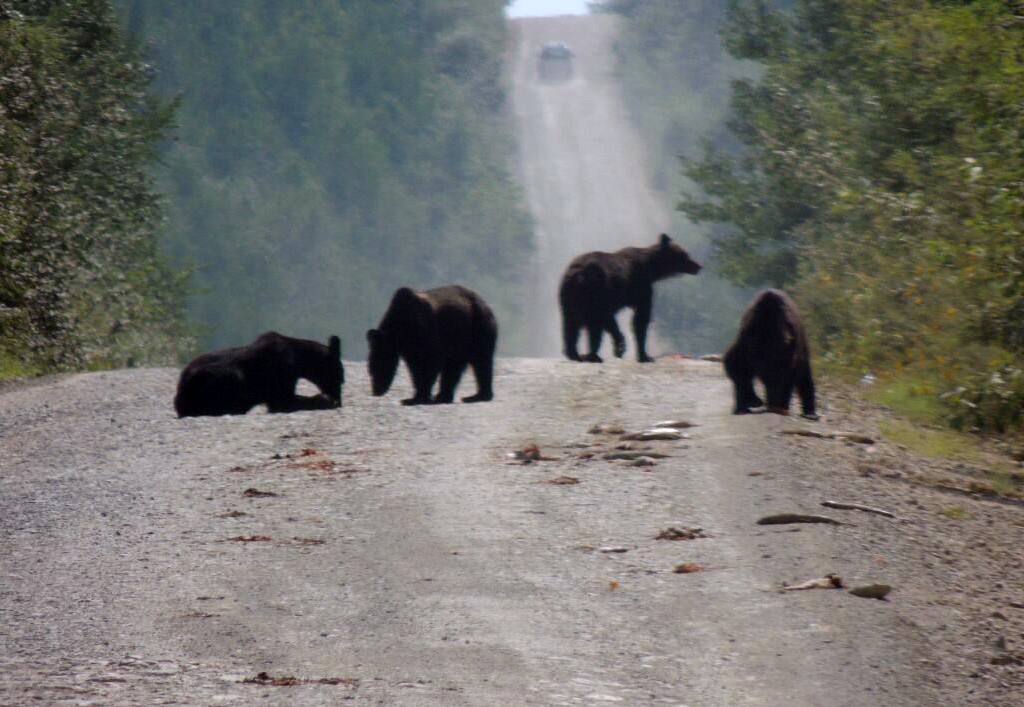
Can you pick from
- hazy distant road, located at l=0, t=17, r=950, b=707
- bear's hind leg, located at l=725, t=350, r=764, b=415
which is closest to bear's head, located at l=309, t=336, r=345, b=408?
hazy distant road, located at l=0, t=17, r=950, b=707

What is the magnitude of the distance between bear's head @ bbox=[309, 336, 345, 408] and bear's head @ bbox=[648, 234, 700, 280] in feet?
22.4

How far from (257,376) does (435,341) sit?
1.62m

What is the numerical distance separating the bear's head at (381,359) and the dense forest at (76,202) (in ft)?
17.1

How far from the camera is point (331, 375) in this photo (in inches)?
552

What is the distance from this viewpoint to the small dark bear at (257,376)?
1341cm

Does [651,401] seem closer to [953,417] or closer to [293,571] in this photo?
[953,417]

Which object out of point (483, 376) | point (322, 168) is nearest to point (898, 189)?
point (483, 376)

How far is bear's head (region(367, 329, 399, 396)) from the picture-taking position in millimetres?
14141

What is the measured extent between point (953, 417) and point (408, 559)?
28.0 ft

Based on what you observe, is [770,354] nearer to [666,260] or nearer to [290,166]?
[666,260]

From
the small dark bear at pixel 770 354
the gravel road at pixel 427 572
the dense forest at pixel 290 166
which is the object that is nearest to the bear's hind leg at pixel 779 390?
the small dark bear at pixel 770 354

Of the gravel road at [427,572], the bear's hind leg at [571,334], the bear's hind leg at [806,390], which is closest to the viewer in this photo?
the gravel road at [427,572]

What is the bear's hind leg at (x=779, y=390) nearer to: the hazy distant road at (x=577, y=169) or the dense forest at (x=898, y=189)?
the dense forest at (x=898, y=189)

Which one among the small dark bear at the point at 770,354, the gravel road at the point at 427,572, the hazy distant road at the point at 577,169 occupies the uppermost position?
the hazy distant road at the point at 577,169
